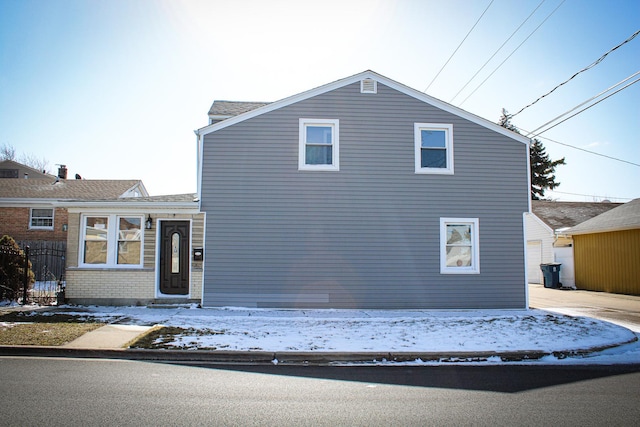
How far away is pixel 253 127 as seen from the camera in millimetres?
12414

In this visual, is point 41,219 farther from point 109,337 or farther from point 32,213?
point 109,337

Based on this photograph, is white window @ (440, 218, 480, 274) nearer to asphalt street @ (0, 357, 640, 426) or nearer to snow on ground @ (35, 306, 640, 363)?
snow on ground @ (35, 306, 640, 363)

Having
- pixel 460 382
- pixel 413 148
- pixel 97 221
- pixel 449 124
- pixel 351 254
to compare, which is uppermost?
pixel 449 124

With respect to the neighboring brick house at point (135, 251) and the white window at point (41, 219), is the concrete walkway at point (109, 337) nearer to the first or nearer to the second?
the neighboring brick house at point (135, 251)

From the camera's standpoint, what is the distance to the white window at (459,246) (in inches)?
488

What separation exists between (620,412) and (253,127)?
34.1 feet

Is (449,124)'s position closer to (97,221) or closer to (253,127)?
(253,127)

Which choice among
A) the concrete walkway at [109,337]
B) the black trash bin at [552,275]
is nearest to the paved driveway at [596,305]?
the black trash bin at [552,275]

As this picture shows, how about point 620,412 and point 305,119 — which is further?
point 305,119

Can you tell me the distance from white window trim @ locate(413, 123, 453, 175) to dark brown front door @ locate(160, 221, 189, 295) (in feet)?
23.1

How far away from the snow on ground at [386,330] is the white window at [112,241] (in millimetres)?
1454

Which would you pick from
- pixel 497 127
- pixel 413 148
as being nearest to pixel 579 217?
pixel 497 127

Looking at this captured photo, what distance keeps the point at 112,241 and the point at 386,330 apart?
27.3ft

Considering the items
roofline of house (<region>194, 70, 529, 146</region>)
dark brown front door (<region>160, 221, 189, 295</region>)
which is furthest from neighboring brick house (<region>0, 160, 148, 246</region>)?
roofline of house (<region>194, 70, 529, 146</region>)
